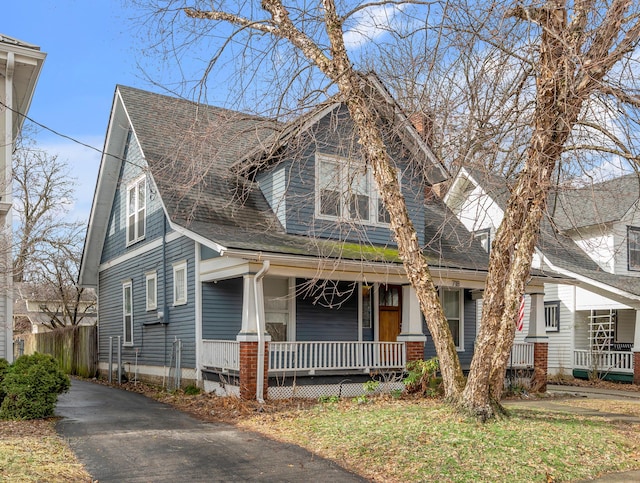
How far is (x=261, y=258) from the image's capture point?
1241cm

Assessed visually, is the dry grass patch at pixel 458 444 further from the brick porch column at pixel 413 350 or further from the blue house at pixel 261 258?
the brick porch column at pixel 413 350

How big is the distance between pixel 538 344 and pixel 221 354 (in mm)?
8446

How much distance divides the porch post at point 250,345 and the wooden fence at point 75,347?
29.9ft

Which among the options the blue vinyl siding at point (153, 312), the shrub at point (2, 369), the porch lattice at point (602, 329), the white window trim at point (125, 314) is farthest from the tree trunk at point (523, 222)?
the porch lattice at point (602, 329)

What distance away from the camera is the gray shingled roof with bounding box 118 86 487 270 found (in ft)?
38.0

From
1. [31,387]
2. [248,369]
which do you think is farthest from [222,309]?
[31,387]

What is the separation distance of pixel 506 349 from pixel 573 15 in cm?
477

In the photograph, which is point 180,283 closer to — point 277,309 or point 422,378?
point 277,309

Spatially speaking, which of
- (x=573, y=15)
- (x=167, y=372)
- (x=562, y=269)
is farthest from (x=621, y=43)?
(x=562, y=269)

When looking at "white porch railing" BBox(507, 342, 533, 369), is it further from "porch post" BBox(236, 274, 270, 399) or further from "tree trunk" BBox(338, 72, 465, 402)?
"tree trunk" BBox(338, 72, 465, 402)

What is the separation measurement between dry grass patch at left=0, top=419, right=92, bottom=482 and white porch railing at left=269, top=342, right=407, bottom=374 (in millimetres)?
4922

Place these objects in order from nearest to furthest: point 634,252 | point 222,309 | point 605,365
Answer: point 222,309 → point 605,365 → point 634,252

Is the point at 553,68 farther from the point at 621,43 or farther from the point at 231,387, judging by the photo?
the point at 231,387

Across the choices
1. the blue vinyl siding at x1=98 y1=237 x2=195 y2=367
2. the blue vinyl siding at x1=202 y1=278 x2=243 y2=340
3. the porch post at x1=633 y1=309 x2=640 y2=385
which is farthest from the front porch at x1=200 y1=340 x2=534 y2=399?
the porch post at x1=633 y1=309 x2=640 y2=385
